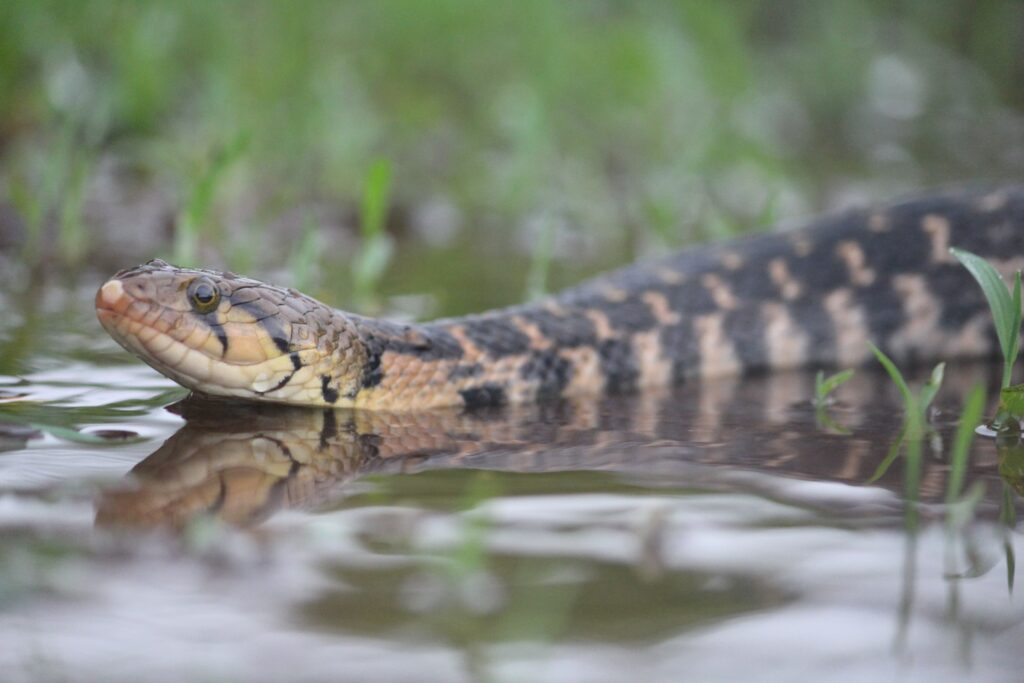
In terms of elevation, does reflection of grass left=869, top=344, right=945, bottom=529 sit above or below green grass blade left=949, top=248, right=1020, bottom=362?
below

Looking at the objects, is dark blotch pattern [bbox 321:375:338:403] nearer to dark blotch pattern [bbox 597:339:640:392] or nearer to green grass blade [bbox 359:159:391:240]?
dark blotch pattern [bbox 597:339:640:392]

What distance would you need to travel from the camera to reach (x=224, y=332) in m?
3.12

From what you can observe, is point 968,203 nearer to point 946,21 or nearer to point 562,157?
point 562,157

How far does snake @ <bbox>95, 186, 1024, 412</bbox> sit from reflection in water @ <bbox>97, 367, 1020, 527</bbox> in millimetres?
130

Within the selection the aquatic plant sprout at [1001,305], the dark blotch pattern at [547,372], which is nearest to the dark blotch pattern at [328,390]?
the dark blotch pattern at [547,372]

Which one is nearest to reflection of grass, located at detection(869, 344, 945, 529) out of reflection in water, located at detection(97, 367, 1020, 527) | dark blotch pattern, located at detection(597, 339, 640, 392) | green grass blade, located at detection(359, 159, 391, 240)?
reflection in water, located at detection(97, 367, 1020, 527)

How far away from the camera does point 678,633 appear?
5.67 ft

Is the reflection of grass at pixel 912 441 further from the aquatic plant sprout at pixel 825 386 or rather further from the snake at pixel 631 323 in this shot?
the snake at pixel 631 323

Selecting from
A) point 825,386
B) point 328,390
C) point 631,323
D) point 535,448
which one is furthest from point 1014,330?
point 328,390

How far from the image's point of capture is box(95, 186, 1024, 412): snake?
3.14 metres

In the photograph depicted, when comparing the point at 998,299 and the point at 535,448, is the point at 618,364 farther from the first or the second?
the point at 998,299

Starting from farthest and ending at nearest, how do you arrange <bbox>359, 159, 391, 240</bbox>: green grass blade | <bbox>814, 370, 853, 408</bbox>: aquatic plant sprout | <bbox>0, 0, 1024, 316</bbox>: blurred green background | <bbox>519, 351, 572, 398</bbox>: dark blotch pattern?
1. <bbox>0, 0, 1024, 316</bbox>: blurred green background
2. <bbox>359, 159, 391, 240</bbox>: green grass blade
3. <bbox>519, 351, 572, 398</bbox>: dark blotch pattern
4. <bbox>814, 370, 853, 408</bbox>: aquatic plant sprout

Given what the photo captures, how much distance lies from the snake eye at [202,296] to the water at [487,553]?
0.27m

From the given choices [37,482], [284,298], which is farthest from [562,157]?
[37,482]
